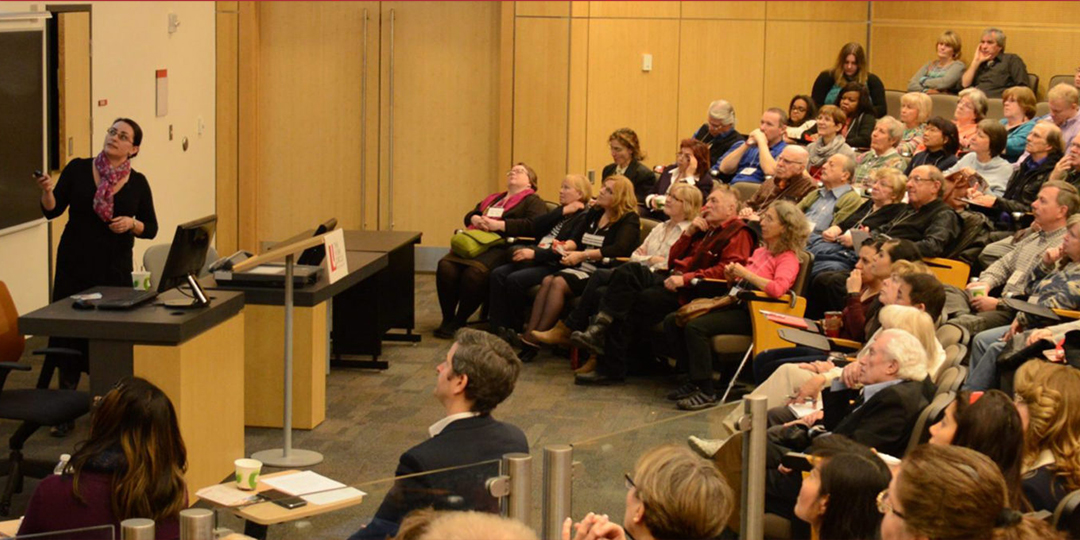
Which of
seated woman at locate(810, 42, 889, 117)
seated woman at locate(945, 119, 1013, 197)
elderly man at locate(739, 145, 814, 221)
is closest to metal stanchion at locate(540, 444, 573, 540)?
elderly man at locate(739, 145, 814, 221)

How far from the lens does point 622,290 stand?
26.3 feet

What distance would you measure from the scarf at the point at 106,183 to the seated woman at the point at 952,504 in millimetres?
4866

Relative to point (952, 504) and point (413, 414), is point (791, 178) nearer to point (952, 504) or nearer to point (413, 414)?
point (413, 414)

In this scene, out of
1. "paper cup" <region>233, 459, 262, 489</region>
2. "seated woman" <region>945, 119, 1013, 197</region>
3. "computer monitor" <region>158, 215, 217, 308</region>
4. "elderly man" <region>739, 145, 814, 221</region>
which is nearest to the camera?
"paper cup" <region>233, 459, 262, 489</region>

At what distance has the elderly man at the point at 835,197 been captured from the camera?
27.5 feet

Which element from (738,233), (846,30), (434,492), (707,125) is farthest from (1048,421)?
(846,30)

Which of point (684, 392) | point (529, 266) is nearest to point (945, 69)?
point (529, 266)

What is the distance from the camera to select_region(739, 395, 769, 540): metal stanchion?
416 centimetres

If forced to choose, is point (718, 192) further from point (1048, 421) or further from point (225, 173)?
point (225, 173)

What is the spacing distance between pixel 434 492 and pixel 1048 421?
2065 millimetres

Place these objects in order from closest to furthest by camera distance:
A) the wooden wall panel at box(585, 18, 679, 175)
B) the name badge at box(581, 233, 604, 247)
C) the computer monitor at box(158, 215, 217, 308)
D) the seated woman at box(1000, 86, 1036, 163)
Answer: the computer monitor at box(158, 215, 217, 308)
the name badge at box(581, 233, 604, 247)
the seated woman at box(1000, 86, 1036, 163)
the wooden wall panel at box(585, 18, 679, 175)

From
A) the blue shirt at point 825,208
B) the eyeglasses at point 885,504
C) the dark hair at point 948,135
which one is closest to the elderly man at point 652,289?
the blue shirt at point 825,208

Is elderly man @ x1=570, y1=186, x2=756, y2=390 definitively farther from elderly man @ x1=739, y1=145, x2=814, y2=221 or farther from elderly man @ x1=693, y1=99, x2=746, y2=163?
elderly man @ x1=693, y1=99, x2=746, y2=163

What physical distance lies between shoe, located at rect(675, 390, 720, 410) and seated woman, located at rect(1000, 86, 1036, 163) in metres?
3.02
